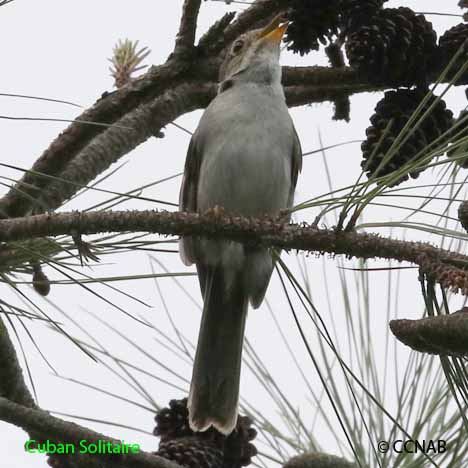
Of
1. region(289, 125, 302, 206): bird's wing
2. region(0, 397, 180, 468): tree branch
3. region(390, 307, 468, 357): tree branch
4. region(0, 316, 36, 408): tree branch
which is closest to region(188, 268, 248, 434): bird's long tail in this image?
region(289, 125, 302, 206): bird's wing

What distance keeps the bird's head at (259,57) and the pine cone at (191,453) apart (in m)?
1.97

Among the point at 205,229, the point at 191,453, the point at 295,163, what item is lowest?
the point at 191,453

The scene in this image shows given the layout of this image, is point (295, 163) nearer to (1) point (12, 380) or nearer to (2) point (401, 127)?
(2) point (401, 127)

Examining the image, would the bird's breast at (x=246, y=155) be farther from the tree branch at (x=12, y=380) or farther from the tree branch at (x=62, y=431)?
the tree branch at (x=62, y=431)

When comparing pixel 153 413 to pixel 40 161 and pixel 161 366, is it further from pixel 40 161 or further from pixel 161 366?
pixel 40 161

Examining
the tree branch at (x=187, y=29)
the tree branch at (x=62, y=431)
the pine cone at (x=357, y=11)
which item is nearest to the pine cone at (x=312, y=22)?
the pine cone at (x=357, y=11)

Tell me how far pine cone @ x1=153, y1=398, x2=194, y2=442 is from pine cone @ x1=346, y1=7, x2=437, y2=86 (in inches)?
52.7

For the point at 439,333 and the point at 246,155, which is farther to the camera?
the point at 246,155

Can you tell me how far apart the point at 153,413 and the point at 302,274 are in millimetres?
879

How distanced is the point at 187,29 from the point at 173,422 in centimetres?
138

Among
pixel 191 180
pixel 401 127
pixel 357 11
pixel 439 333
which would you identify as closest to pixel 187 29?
pixel 357 11

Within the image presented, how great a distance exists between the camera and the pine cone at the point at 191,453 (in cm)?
282

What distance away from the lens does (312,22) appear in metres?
3.37

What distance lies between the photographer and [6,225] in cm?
227
